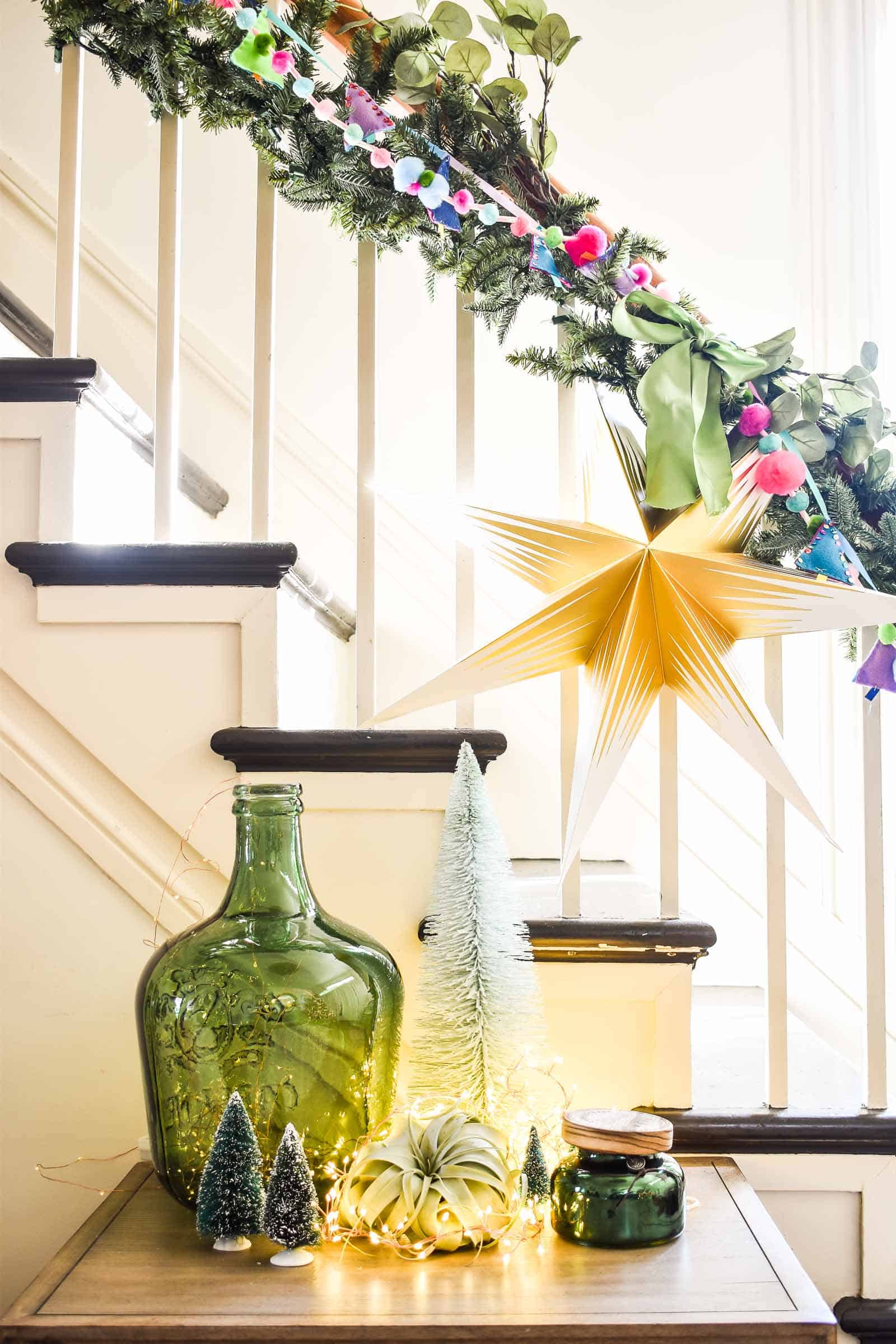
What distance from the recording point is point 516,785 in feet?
5.32

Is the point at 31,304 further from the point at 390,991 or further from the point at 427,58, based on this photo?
the point at 390,991

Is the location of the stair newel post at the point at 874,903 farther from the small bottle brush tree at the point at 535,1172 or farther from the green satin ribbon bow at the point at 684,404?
the small bottle brush tree at the point at 535,1172

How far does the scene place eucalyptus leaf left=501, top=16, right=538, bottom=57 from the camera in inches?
37.2

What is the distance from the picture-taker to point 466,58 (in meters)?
0.94

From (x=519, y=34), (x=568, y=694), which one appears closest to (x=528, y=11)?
(x=519, y=34)

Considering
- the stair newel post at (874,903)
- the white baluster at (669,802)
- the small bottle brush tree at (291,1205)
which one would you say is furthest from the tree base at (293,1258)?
the stair newel post at (874,903)

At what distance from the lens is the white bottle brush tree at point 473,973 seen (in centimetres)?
84

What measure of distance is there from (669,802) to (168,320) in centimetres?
69

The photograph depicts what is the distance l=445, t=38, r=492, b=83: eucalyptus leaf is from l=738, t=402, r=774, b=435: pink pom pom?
0.39 metres

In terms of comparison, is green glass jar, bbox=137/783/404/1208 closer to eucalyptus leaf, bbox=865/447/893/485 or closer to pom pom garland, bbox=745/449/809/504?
pom pom garland, bbox=745/449/809/504

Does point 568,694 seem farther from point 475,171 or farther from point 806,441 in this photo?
point 475,171

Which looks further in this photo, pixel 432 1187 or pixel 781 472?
pixel 781 472

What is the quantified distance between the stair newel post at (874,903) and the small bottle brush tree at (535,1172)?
1.18 feet

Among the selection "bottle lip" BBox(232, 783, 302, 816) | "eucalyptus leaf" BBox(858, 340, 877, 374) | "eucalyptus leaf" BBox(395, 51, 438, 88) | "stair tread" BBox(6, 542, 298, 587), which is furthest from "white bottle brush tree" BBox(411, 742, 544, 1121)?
"eucalyptus leaf" BBox(395, 51, 438, 88)
